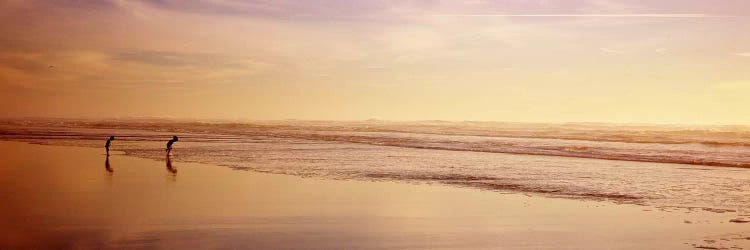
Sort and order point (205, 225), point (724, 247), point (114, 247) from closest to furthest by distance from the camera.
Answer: point (114, 247), point (724, 247), point (205, 225)

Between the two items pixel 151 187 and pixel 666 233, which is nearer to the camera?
pixel 666 233

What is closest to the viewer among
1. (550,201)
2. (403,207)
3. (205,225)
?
(205,225)

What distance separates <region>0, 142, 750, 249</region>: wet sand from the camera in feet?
31.8

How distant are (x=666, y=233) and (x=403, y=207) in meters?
5.15

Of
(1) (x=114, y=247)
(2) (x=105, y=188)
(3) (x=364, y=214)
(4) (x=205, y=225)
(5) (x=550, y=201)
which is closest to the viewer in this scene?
(1) (x=114, y=247)

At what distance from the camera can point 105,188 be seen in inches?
616

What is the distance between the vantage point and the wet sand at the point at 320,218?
9.68 meters

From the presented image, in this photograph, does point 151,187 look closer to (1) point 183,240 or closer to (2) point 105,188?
(2) point 105,188

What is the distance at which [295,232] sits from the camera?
10281mm

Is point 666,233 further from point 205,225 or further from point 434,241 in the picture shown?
point 205,225

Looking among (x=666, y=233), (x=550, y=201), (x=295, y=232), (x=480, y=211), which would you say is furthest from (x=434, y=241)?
(x=550, y=201)

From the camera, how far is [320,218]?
11672 mm

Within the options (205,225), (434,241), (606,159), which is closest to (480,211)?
(434,241)

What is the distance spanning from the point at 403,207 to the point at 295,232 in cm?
351
